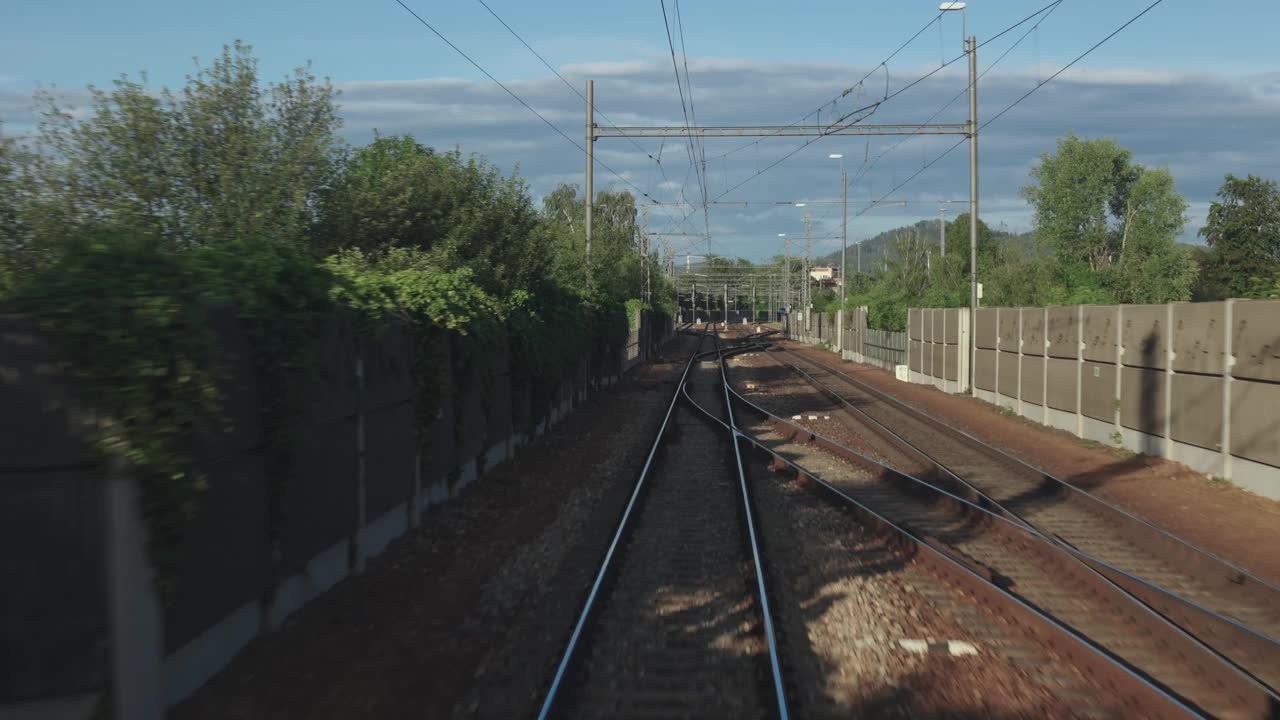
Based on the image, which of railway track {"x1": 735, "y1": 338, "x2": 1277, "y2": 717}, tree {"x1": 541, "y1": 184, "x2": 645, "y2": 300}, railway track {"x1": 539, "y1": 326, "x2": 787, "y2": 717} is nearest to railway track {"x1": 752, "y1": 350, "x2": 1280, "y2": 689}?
railway track {"x1": 735, "y1": 338, "x2": 1277, "y2": 717}

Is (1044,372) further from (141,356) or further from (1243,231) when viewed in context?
(1243,231)

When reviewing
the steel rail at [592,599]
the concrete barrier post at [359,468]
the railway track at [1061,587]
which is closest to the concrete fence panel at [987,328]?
the railway track at [1061,587]

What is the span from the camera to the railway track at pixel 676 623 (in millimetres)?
6500

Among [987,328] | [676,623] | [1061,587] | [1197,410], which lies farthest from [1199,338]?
[987,328]

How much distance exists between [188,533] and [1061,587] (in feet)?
24.1

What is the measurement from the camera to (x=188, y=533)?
6.35m

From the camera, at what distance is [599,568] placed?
33.1 feet

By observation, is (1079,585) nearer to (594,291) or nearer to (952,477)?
(952,477)

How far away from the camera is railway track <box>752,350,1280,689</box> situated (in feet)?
25.6

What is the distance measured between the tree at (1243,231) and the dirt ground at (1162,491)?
57665 millimetres

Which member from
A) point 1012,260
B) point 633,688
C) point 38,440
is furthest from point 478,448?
point 1012,260

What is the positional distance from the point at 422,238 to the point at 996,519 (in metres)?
15.0

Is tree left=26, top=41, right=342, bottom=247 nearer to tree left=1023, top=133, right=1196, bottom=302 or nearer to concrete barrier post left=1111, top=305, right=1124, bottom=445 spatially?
concrete barrier post left=1111, top=305, right=1124, bottom=445

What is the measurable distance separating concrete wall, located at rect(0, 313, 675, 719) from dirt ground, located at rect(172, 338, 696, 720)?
0.89 ft
